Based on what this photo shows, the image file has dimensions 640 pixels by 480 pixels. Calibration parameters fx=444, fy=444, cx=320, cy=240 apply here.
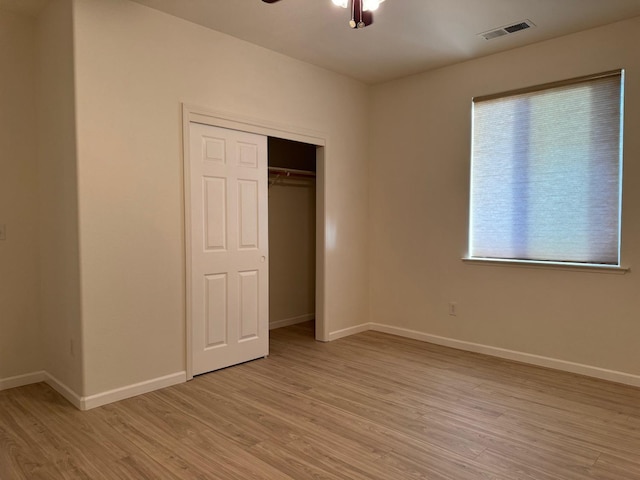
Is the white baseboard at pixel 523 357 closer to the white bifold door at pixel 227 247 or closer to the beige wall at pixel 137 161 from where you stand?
the white bifold door at pixel 227 247

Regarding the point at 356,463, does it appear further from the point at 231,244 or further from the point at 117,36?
the point at 117,36

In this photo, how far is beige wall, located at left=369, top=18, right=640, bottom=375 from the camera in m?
3.53

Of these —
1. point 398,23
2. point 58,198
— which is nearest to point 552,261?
point 398,23

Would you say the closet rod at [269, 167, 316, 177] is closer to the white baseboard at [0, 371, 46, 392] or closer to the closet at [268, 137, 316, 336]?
the closet at [268, 137, 316, 336]

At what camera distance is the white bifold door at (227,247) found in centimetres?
363

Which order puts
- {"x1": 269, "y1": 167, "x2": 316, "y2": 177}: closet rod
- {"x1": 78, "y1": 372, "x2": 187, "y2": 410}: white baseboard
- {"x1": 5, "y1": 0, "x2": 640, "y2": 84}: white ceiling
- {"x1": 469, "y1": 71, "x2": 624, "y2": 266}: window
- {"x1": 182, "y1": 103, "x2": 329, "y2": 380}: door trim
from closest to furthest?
{"x1": 78, "y1": 372, "x2": 187, "y2": 410}: white baseboard < {"x1": 5, "y1": 0, "x2": 640, "y2": 84}: white ceiling < {"x1": 182, "y1": 103, "x2": 329, "y2": 380}: door trim < {"x1": 469, "y1": 71, "x2": 624, "y2": 266}: window < {"x1": 269, "y1": 167, "x2": 316, "y2": 177}: closet rod

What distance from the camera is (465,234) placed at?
4.44 metres

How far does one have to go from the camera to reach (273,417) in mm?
2908

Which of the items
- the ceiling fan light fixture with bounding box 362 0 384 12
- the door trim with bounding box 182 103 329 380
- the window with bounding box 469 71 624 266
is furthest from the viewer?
the window with bounding box 469 71 624 266

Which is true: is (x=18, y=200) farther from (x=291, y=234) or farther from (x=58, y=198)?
(x=291, y=234)

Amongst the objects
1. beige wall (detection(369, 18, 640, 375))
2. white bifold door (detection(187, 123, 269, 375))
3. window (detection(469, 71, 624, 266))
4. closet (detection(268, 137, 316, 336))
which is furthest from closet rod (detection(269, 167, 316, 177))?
window (detection(469, 71, 624, 266))

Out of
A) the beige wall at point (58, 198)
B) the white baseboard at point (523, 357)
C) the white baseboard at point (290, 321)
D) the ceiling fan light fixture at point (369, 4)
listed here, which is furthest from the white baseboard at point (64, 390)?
the white baseboard at point (523, 357)

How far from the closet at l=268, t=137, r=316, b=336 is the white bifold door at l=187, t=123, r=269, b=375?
1150 millimetres

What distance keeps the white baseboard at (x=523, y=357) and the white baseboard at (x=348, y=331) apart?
0.13m
